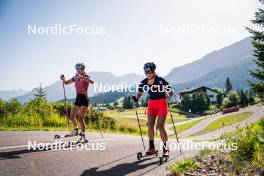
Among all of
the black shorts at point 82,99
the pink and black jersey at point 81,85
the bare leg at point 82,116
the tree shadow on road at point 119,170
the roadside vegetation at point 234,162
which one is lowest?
the tree shadow on road at point 119,170

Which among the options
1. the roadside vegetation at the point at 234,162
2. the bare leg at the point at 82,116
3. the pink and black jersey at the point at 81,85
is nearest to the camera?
the roadside vegetation at the point at 234,162

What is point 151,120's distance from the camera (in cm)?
886

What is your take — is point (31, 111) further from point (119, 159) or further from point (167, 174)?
point (167, 174)

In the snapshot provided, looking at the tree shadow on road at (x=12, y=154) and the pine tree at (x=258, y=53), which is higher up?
the pine tree at (x=258, y=53)

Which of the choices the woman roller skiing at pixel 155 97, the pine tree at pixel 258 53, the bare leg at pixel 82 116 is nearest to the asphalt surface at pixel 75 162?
the woman roller skiing at pixel 155 97

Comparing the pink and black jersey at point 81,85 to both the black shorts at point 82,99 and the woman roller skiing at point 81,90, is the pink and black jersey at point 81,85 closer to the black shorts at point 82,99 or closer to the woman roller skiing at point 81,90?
the woman roller skiing at point 81,90

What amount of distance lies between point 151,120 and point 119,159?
5.01 feet

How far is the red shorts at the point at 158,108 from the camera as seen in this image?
8675 mm

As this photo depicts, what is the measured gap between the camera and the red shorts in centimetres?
868

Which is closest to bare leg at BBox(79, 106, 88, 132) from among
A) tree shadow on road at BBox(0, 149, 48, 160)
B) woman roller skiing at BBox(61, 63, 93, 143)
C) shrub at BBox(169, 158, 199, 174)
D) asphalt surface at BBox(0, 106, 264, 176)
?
woman roller skiing at BBox(61, 63, 93, 143)

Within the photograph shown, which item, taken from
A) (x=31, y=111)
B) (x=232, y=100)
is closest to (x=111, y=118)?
(x=31, y=111)

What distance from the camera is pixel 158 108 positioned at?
345 inches

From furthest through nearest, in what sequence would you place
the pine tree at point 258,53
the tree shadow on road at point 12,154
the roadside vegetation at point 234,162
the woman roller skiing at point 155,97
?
the pine tree at point 258,53, the woman roller skiing at point 155,97, the tree shadow on road at point 12,154, the roadside vegetation at point 234,162

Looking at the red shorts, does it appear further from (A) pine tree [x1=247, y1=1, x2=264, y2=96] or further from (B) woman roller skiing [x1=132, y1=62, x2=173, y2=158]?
(A) pine tree [x1=247, y1=1, x2=264, y2=96]
